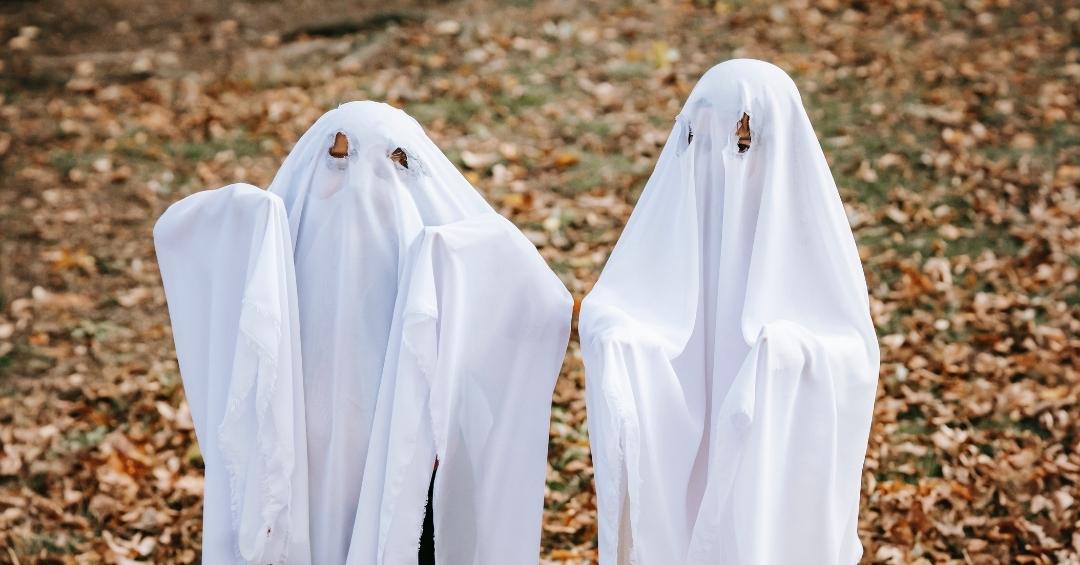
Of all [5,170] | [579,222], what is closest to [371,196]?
[579,222]

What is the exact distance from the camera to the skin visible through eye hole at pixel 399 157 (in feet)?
13.9

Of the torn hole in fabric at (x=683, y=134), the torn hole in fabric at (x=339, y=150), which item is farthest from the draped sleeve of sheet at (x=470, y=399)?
the torn hole in fabric at (x=683, y=134)

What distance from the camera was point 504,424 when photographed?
4.35 meters

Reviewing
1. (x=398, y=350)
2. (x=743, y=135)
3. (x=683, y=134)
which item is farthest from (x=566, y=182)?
(x=398, y=350)

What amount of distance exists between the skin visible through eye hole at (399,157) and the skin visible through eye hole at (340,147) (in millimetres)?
166

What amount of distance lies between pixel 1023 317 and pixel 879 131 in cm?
269

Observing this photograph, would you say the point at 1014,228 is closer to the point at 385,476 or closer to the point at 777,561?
the point at 777,561

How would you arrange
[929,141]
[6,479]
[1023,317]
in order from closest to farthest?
[6,479] < [1023,317] < [929,141]

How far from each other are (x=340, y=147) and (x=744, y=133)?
1.43m

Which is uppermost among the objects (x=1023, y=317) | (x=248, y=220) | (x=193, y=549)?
(x=248, y=220)

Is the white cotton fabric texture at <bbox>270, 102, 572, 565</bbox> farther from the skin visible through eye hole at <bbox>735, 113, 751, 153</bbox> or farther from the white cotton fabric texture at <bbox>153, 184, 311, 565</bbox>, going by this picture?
the skin visible through eye hole at <bbox>735, 113, 751, 153</bbox>

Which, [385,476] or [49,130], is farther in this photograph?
[49,130]

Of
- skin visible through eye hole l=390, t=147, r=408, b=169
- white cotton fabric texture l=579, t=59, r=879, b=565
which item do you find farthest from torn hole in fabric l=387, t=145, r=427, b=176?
white cotton fabric texture l=579, t=59, r=879, b=565

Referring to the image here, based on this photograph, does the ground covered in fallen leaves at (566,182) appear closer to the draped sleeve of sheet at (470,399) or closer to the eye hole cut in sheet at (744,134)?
the draped sleeve of sheet at (470,399)
